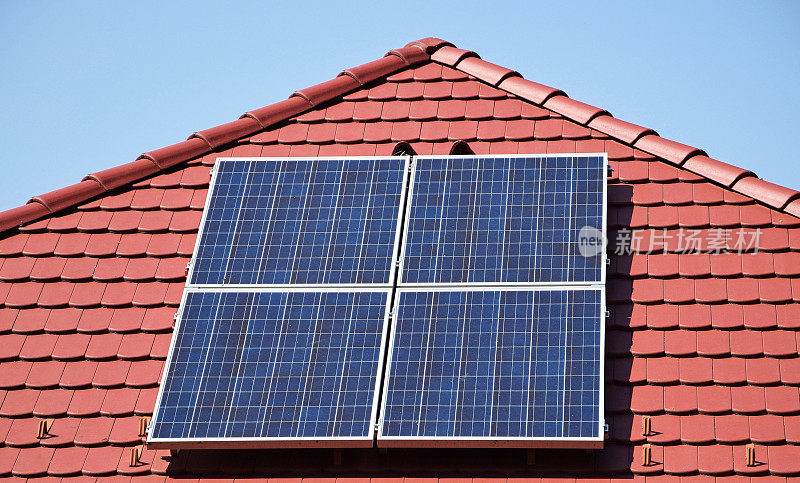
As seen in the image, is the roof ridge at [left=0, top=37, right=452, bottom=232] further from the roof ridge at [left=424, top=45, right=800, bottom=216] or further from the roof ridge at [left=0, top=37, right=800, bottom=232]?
the roof ridge at [left=424, top=45, right=800, bottom=216]

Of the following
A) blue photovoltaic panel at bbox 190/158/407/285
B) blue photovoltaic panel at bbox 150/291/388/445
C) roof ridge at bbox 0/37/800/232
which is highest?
roof ridge at bbox 0/37/800/232

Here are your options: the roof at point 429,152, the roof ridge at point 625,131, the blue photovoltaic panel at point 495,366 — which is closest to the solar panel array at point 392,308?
the blue photovoltaic panel at point 495,366

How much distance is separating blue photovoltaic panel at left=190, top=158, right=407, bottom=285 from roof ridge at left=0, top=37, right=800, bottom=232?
0.97 m

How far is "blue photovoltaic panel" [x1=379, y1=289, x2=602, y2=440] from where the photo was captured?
9.62 meters

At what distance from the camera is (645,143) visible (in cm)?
1196

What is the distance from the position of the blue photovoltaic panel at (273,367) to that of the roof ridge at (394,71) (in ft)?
7.82

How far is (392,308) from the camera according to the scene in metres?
10.5

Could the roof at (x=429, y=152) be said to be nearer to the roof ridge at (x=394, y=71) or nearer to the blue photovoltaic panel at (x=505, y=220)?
the roof ridge at (x=394, y=71)

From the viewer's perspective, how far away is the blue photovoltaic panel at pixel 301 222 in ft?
35.8

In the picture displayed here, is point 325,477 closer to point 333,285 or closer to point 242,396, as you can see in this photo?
point 242,396

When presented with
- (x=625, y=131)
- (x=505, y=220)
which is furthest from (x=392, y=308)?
(x=625, y=131)

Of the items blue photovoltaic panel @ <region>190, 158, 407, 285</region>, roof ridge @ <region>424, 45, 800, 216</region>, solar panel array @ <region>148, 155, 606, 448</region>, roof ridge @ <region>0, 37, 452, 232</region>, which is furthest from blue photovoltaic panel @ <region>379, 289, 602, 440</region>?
roof ridge @ <region>0, 37, 452, 232</region>

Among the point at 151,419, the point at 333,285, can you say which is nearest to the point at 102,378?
the point at 151,419

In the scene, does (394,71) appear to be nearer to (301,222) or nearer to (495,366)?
(301,222)
